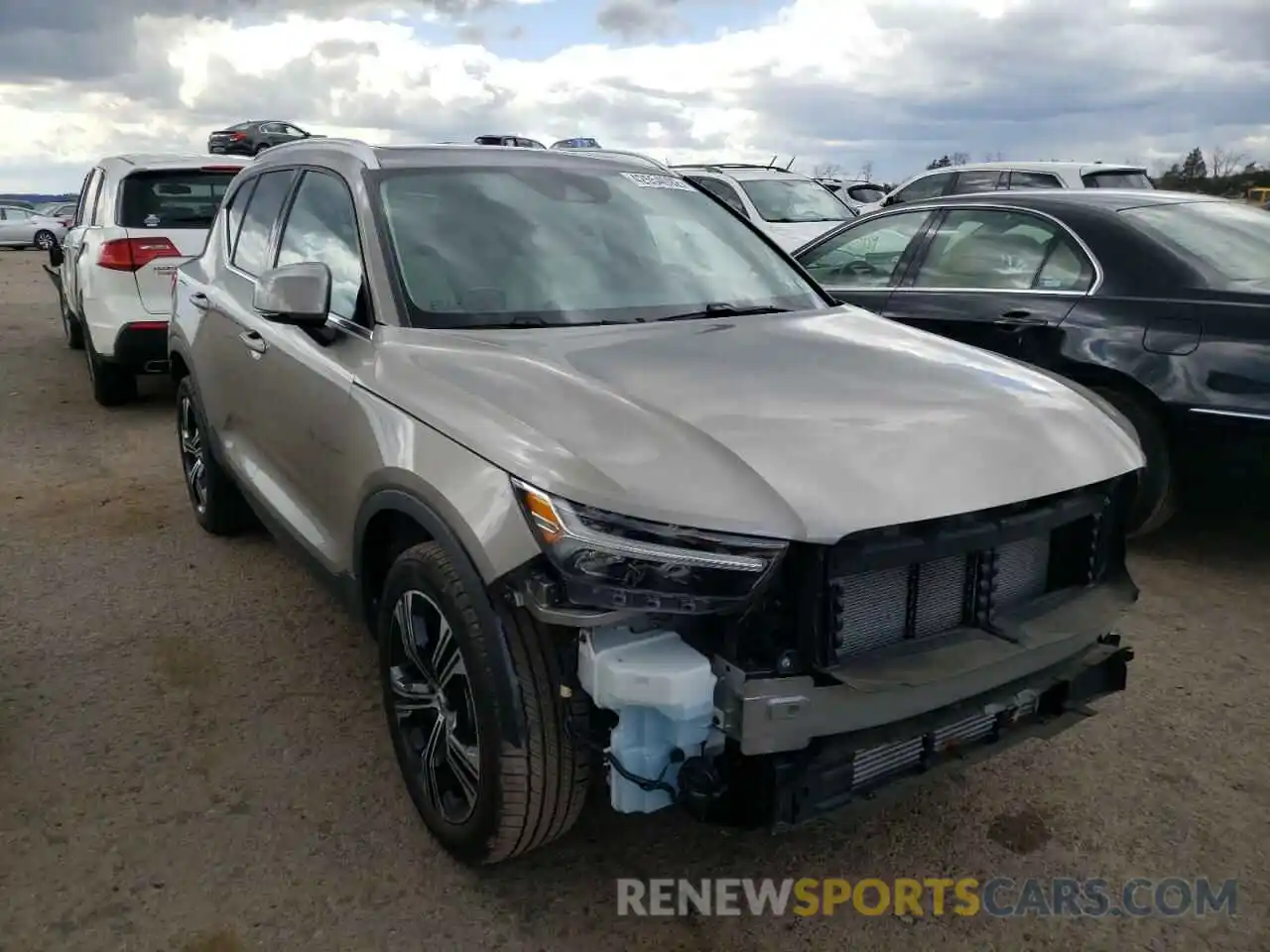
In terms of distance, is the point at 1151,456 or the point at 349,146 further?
the point at 1151,456

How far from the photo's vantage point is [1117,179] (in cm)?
1080

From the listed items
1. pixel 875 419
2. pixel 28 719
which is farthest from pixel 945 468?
pixel 28 719

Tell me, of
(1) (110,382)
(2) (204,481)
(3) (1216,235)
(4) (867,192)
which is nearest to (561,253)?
(2) (204,481)

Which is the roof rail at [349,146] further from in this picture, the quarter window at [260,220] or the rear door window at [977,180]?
the rear door window at [977,180]

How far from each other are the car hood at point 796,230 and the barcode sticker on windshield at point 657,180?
8188 millimetres

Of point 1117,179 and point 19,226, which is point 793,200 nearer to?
point 1117,179

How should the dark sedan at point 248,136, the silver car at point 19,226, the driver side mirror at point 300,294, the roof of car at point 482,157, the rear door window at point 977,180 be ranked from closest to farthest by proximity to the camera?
the driver side mirror at point 300,294
the roof of car at point 482,157
the rear door window at point 977,180
the dark sedan at point 248,136
the silver car at point 19,226

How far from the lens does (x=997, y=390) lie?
9.19ft

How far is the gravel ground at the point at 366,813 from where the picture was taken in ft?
8.35

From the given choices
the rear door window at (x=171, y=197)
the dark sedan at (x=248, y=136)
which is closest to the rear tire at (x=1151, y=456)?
the rear door window at (x=171, y=197)

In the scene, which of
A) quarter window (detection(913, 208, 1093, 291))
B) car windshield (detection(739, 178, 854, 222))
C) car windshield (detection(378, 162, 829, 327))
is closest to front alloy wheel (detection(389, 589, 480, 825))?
car windshield (detection(378, 162, 829, 327))

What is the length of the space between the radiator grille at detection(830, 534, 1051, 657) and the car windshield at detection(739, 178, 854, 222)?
10483 millimetres

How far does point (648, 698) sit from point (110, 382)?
731 centimetres

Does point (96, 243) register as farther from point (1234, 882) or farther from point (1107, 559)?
point (1234, 882)
